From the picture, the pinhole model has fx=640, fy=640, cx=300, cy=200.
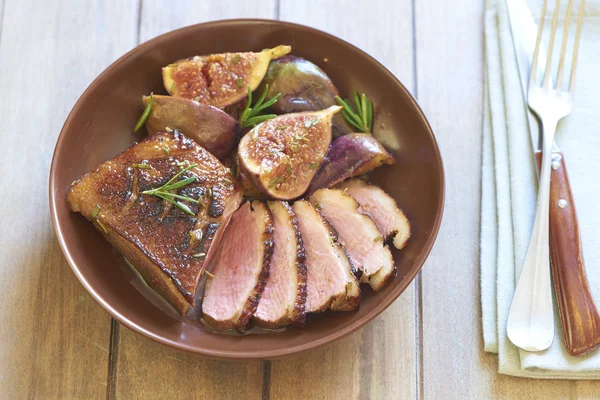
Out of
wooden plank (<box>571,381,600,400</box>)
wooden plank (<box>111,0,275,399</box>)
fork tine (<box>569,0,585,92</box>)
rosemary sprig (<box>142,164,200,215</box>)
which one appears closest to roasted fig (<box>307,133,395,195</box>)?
rosemary sprig (<box>142,164,200,215</box>)

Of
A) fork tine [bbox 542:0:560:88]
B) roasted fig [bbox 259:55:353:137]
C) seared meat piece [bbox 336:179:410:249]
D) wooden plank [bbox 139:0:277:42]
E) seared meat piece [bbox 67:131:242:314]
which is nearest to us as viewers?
seared meat piece [bbox 67:131:242:314]

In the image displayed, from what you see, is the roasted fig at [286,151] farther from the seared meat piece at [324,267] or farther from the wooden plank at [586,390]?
the wooden plank at [586,390]

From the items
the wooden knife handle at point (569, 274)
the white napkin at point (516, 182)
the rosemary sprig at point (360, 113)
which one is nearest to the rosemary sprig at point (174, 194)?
the rosemary sprig at point (360, 113)

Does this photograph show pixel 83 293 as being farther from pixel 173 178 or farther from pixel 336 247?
pixel 336 247

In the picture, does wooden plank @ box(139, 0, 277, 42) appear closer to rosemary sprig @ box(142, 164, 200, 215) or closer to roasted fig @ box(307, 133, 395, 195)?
roasted fig @ box(307, 133, 395, 195)

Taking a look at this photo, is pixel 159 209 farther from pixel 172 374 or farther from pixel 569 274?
pixel 569 274

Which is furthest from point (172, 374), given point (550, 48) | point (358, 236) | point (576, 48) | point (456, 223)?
point (576, 48)

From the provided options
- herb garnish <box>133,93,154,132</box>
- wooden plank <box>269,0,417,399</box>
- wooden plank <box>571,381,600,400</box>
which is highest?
herb garnish <box>133,93,154,132</box>
